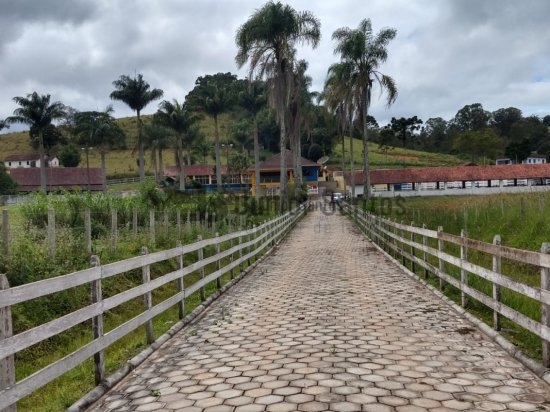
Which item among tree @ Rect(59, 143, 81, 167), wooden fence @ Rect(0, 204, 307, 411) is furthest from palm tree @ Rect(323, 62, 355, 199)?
tree @ Rect(59, 143, 81, 167)

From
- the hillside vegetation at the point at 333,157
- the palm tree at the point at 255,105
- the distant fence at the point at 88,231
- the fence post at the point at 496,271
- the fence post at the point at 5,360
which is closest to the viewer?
the fence post at the point at 5,360

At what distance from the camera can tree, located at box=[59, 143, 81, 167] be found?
343ft

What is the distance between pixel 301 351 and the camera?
5820mm

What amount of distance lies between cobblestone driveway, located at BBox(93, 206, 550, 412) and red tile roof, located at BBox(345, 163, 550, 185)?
67627 millimetres

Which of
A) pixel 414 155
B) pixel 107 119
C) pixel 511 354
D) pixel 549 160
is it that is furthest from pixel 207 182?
pixel 511 354

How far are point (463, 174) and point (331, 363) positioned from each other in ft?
244

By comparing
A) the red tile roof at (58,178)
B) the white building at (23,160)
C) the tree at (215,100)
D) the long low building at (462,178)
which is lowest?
the long low building at (462,178)

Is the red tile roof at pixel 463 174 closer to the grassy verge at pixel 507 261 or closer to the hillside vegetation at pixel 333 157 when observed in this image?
the hillside vegetation at pixel 333 157

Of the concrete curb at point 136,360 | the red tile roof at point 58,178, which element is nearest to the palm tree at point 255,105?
the red tile roof at point 58,178

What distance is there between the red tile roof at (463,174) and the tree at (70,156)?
208ft

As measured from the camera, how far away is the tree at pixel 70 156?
10444 cm

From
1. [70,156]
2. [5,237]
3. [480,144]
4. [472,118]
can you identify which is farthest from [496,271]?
[472,118]

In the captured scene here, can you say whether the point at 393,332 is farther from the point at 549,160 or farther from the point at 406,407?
the point at 549,160

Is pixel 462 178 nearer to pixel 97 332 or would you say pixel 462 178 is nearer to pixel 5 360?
pixel 97 332
